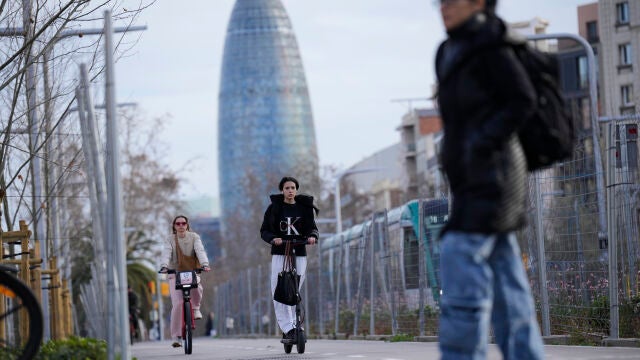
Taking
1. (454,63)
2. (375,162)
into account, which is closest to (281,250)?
(454,63)

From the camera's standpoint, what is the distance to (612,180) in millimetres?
14609

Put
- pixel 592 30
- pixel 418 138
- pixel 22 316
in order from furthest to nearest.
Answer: pixel 418 138
pixel 592 30
pixel 22 316

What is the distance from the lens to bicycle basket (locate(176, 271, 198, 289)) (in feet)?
60.9

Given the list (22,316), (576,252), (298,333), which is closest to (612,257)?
(576,252)

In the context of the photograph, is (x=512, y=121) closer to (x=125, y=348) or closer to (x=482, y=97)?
(x=482, y=97)

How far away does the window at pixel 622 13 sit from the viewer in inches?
3777

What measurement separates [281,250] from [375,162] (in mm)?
172813

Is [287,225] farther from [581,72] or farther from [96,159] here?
[581,72]

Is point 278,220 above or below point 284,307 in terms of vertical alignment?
above

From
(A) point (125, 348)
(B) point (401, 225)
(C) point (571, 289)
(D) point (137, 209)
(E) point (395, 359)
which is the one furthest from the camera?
(D) point (137, 209)

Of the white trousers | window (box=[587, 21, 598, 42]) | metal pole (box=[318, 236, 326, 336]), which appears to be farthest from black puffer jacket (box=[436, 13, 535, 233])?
window (box=[587, 21, 598, 42])

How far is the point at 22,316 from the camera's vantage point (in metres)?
8.80

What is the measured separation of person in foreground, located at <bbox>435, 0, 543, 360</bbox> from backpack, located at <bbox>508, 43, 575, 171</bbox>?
9 cm

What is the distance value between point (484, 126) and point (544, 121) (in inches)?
14.8
